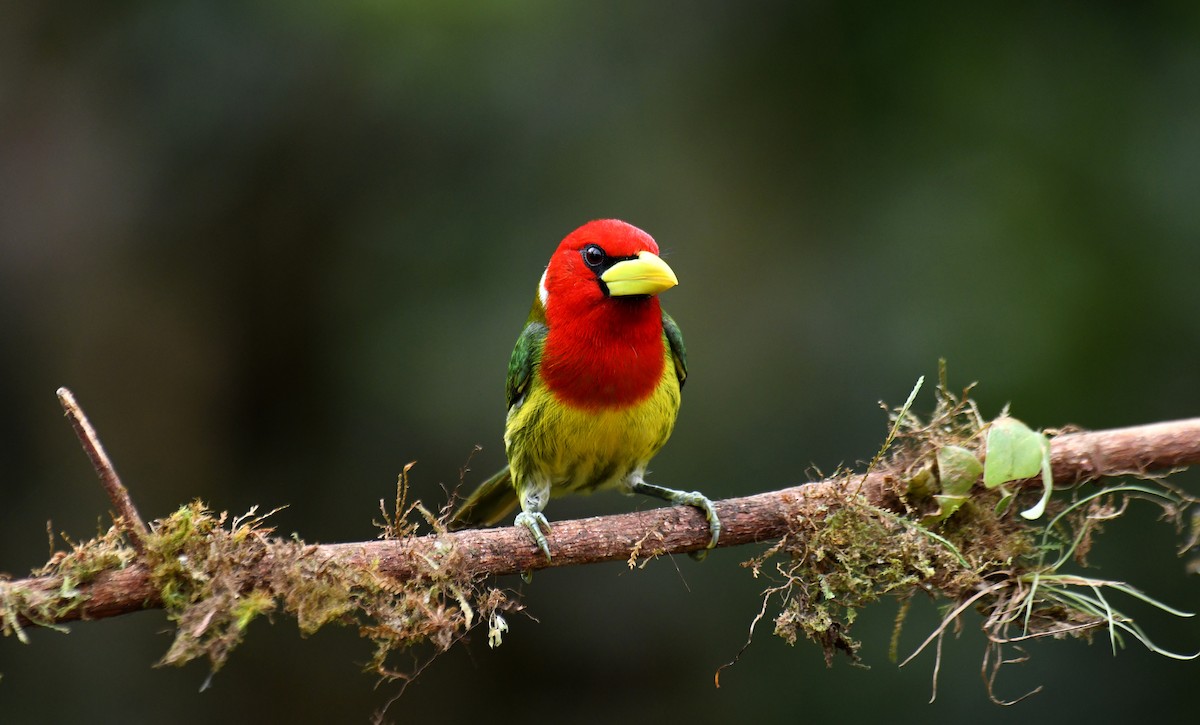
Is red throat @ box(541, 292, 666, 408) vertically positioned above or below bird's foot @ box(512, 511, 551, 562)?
above

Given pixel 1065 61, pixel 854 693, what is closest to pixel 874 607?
pixel 854 693

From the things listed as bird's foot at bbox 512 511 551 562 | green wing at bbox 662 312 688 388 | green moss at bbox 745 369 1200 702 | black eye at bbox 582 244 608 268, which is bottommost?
green moss at bbox 745 369 1200 702

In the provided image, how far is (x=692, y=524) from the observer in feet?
8.83

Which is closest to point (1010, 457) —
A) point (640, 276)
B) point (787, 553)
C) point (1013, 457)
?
point (1013, 457)

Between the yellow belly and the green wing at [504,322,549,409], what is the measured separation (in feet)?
0.11

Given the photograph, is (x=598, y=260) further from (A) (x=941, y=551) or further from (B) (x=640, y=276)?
(A) (x=941, y=551)

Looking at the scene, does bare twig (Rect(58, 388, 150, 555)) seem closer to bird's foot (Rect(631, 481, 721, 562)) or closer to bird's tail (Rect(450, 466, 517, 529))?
bird's foot (Rect(631, 481, 721, 562))

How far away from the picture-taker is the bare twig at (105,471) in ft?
6.56

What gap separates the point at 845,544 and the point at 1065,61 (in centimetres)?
277

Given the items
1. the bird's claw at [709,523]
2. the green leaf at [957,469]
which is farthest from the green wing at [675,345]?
the green leaf at [957,469]

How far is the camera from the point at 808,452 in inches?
173

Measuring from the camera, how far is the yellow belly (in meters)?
3.05

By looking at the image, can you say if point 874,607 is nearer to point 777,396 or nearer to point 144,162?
point 777,396

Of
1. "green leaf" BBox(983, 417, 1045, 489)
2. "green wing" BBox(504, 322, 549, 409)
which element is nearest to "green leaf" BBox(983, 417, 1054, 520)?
"green leaf" BBox(983, 417, 1045, 489)
